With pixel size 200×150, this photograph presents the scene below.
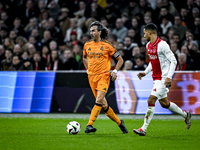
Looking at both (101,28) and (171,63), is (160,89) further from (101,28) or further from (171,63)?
(101,28)

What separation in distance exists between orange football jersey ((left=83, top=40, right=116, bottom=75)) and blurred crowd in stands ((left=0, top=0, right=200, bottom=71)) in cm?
484

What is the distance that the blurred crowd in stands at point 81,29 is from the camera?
44.2ft

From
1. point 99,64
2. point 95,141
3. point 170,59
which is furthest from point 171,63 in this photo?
point 95,141

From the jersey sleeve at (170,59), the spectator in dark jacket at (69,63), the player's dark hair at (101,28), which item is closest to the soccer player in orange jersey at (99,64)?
the player's dark hair at (101,28)

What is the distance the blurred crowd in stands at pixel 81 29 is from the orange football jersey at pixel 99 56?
4.84m

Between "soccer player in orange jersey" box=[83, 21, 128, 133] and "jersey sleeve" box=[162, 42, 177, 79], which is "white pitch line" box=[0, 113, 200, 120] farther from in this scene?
"jersey sleeve" box=[162, 42, 177, 79]

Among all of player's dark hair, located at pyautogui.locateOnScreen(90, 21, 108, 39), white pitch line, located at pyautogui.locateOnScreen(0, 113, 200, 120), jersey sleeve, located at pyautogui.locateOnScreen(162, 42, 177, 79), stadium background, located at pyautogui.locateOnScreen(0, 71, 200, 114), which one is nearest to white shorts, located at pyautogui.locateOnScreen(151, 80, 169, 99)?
jersey sleeve, located at pyautogui.locateOnScreen(162, 42, 177, 79)

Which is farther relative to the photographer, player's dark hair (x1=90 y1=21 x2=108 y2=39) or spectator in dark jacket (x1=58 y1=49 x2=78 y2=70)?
spectator in dark jacket (x1=58 y1=49 x2=78 y2=70)

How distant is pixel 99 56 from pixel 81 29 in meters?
Answer: 8.49

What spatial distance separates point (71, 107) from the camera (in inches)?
476

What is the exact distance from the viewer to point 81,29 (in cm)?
1603

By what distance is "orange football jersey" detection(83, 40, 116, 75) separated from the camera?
7.69m

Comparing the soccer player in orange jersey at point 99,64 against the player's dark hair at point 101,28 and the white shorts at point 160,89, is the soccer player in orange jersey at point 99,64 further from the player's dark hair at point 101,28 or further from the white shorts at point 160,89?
the white shorts at point 160,89

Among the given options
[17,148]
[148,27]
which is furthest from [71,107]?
[17,148]
